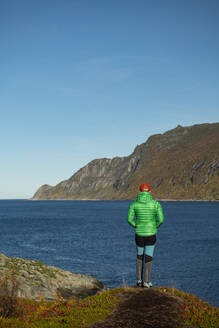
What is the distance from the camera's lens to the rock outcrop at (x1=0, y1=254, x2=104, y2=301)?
22.5 metres

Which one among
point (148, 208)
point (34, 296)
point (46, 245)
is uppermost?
point (148, 208)

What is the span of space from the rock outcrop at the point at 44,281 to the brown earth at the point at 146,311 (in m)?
11.6

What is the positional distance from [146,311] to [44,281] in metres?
16.5

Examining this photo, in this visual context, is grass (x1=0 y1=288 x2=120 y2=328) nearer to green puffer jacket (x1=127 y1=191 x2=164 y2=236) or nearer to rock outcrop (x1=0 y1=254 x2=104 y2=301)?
green puffer jacket (x1=127 y1=191 x2=164 y2=236)

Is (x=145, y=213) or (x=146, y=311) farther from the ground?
(x=145, y=213)

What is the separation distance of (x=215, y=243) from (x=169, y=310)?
56.0 metres

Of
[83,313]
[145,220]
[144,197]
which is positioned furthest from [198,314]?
[144,197]

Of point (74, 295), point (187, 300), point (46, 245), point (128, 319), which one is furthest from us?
point (46, 245)

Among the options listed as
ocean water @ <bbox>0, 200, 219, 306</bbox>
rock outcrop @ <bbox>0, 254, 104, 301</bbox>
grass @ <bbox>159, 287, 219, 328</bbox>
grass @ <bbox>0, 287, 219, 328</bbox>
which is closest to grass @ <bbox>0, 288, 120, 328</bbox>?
grass @ <bbox>0, 287, 219, 328</bbox>

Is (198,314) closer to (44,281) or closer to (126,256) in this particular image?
(44,281)

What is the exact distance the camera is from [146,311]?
10281 mm

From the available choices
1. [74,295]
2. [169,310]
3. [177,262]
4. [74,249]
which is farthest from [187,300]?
[74,249]

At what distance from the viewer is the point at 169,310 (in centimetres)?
1058

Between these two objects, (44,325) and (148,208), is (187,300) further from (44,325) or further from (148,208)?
(44,325)
